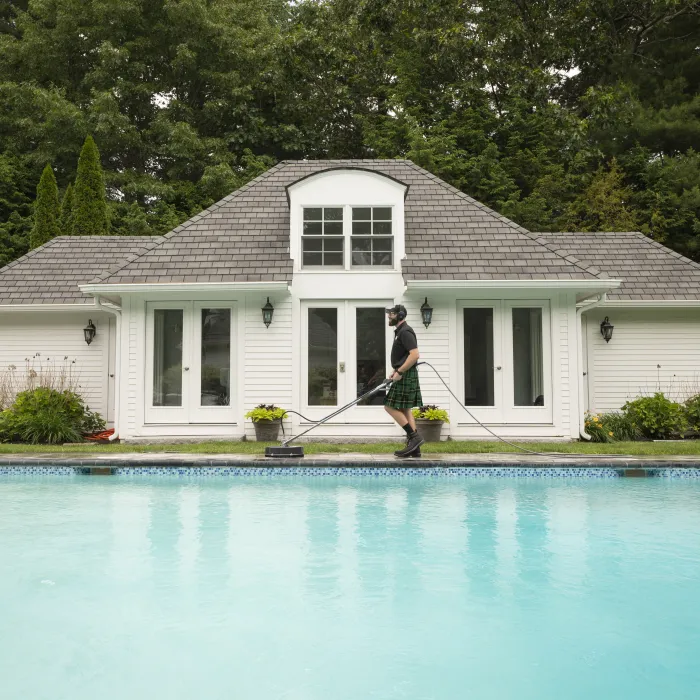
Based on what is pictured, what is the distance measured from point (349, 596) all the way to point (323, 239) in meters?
7.84

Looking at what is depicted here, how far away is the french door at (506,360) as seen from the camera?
11.2 metres

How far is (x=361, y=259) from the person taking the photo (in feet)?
37.6

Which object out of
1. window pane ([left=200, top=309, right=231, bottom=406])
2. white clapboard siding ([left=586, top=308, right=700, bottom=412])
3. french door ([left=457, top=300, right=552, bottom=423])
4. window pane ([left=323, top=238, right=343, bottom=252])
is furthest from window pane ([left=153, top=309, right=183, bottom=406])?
white clapboard siding ([left=586, top=308, right=700, bottom=412])

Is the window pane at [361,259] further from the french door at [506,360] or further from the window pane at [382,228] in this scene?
the french door at [506,360]

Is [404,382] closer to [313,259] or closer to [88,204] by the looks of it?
[313,259]

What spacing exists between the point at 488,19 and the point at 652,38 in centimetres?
535

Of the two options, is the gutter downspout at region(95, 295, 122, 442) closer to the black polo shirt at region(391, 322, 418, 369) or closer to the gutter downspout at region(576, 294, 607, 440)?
the black polo shirt at region(391, 322, 418, 369)

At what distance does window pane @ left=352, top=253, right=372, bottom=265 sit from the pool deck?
3559 millimetres

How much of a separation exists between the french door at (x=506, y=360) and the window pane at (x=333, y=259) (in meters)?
2.00

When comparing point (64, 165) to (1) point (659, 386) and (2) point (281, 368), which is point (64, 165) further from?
(1) point (659, 386)

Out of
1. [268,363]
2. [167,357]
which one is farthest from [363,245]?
[167,357]

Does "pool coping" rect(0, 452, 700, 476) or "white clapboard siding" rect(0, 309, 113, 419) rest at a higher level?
"white clapboard siding" rect(0, 309, 113, 419)

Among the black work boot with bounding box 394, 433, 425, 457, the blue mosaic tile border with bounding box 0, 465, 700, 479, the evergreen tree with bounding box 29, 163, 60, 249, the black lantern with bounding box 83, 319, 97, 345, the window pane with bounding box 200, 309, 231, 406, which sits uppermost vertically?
the evergreen tree with bounding box 29, 163, 60, 249

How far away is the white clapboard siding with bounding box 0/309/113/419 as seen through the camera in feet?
41.4
